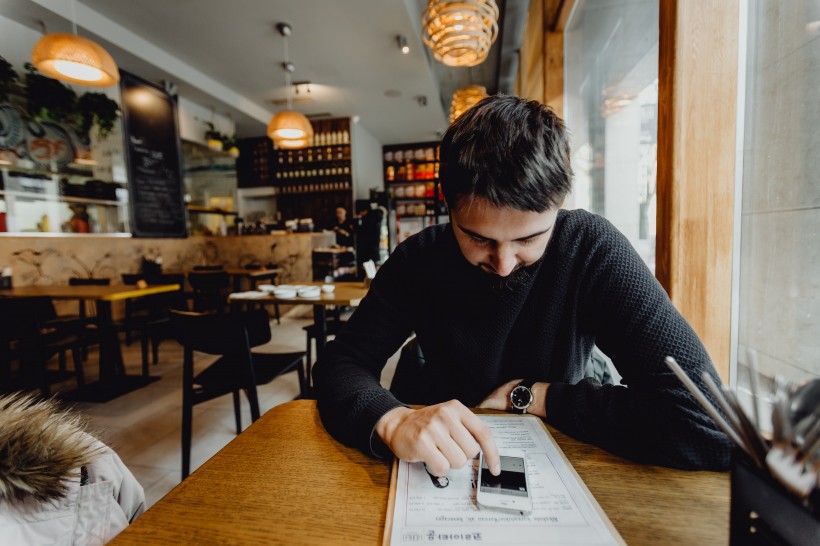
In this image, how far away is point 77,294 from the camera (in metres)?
3.19

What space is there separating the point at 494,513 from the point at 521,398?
1.21 feet

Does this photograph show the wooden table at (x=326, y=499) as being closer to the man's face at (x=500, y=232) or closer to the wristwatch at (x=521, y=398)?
the wristwatch at (x=521, y=398)

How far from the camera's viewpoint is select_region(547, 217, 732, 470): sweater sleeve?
66cm

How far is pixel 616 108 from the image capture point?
217 centimetres

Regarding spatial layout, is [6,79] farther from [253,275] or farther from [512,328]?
[512,328]

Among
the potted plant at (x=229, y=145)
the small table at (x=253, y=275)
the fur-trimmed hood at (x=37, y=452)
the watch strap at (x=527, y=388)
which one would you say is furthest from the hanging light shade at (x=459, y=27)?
the potted plant at (x=229, y=145)

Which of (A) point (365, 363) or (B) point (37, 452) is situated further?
(A) point (365, 363)

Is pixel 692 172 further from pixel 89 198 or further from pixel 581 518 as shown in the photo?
pixel 89 198

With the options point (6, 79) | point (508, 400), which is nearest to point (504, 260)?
point (508, 400)

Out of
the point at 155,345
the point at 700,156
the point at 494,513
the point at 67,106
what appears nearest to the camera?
the point at 494,513

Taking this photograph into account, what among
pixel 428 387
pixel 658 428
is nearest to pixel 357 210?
pixel 428 387

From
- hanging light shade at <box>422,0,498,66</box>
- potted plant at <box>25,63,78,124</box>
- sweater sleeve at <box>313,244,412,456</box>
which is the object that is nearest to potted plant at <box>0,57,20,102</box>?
potted plant at <box>25,63,78,124</box>

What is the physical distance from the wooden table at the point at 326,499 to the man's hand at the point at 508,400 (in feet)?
0.34

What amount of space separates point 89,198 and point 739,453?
243 inches
